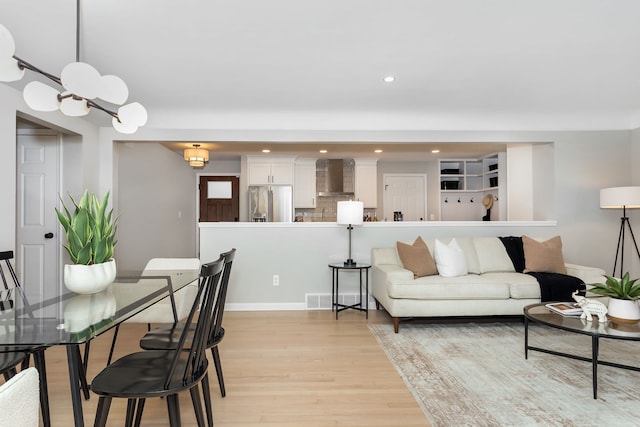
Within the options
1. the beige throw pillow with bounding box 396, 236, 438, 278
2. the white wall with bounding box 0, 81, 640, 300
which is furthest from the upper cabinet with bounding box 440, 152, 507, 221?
the beige throw pillow with bounding box 396, 236, 438, 278

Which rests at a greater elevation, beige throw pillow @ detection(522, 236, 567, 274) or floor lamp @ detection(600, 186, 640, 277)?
floor lamp @ detection(600, 186, 640, 277)

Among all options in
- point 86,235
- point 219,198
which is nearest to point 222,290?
point 86,235

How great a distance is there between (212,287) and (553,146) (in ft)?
15.4

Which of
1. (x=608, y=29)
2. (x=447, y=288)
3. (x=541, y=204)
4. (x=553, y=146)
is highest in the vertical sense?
(x=608, y=29)

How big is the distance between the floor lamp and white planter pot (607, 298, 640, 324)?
2.00 meters

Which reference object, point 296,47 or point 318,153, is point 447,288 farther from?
point 318,153

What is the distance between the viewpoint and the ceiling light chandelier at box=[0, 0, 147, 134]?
1577 mm

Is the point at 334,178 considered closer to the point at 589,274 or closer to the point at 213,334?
the point at 589,274

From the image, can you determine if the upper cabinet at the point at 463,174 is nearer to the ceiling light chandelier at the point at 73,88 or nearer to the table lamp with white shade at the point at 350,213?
the table lamp with white shade at the point at 350,213

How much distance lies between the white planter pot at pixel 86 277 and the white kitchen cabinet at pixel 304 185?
527 cm

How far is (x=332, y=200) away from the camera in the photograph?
751 cm

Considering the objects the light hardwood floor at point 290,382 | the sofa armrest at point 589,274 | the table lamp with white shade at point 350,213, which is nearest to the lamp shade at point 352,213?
the table lamp with white shade at point 350,213

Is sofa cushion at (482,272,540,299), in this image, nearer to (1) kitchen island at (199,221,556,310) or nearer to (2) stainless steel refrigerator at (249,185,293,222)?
(1) kitchen island at (199,221,556,310)

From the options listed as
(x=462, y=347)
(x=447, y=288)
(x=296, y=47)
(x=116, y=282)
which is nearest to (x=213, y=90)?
(x=296, y=47)
